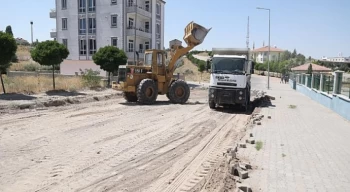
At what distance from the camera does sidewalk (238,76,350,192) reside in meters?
Result: 5.35

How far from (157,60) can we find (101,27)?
25180 mm

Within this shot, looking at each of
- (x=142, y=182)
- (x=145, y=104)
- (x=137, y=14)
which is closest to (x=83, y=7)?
(x=137, y=14)

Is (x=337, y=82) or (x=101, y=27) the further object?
(x=101, y=27)

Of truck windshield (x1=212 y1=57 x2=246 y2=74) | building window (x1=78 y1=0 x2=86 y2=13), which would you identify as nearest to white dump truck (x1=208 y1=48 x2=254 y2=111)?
truck windshield (x1=212 y1=57 x2=246 y2=74)

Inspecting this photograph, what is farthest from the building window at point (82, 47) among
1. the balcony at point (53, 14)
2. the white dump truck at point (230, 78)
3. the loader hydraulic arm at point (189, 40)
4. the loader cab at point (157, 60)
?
the white dump truck at point (230, 78)

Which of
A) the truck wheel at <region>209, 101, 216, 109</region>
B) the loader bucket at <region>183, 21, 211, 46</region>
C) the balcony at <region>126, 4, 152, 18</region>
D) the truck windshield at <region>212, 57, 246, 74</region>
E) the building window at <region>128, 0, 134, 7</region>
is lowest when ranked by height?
the truck wheel at <region>209, 101, 216, 109</region>

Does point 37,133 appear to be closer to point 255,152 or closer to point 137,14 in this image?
point 255,152

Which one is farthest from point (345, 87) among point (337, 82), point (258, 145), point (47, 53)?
point (47, 53)

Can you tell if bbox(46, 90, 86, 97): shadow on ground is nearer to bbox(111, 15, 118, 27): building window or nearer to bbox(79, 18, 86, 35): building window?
bbox(111, 15, 118, 27): building window

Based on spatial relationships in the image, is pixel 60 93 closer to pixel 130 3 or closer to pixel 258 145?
pixel 258 145

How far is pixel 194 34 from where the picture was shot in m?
17.8

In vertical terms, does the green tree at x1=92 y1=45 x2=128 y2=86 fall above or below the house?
below

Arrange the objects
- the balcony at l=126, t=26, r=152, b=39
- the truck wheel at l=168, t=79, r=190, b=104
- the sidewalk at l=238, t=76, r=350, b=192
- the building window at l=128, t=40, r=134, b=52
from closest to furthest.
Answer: the sidewalk at l=238, t=76, r=350, b=192 → the truck wheel at l=168, t=79, r=190, b=104 → the balcony at l=126, t=26, r=152, b=39 → the building window at l=128, t=40, r=134, b=52

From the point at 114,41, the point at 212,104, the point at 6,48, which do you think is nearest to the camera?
the point at 212,104
